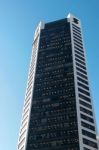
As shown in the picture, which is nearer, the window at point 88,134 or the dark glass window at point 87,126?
the window at point 88,134

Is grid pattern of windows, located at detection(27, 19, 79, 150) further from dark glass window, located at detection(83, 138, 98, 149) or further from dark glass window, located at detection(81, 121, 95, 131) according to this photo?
dark glass window, located at detection(83, 138, 98, 149)

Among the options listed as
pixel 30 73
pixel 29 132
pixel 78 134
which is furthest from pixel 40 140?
pixel 30 73

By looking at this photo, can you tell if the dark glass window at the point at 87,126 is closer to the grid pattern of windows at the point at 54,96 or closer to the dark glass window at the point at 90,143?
the grid pattern of windows at the point at 54,96

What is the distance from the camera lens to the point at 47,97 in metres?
136

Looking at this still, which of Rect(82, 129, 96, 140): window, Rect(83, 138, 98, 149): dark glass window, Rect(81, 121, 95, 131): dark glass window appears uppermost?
Rect(81, 121, 95, 131): dark glass window

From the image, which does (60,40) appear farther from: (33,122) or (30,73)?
(33,122)

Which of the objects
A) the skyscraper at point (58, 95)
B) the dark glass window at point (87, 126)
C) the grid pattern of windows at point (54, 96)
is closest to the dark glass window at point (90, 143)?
the skyscraper at point (58, 95)

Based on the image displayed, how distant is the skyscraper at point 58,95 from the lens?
391ft

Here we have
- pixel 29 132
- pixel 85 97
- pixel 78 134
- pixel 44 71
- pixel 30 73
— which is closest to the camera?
pixel 78 134

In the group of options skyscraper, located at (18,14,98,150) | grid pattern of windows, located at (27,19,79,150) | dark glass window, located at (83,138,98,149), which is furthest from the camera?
skyscraper, located at (18,14,98,150)

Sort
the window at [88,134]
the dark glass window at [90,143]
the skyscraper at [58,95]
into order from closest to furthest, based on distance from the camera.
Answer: the dark glass window at [90,143] < the skyscraper at [58,95] < the window at [88,134]

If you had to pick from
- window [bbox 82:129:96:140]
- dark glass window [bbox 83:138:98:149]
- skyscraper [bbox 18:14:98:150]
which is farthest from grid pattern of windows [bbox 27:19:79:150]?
dark glass window [bbox 83:138:98:149]

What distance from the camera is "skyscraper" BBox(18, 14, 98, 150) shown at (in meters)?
119

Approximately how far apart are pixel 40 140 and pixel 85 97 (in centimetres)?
3210
